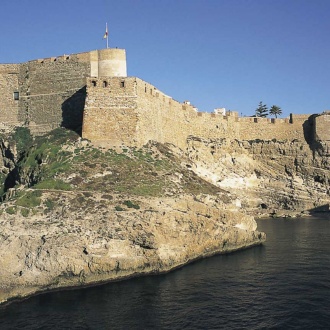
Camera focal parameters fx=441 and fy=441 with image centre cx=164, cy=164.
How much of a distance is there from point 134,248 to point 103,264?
258cm

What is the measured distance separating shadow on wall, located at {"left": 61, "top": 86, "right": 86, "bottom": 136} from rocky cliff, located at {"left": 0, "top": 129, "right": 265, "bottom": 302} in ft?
5.53

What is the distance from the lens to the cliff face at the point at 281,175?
60188mm

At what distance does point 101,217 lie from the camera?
30.9m

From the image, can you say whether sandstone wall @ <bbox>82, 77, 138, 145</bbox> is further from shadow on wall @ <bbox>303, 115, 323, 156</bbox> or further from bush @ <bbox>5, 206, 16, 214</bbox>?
shadow on wall @ <bbox>303, 115, 323, 156</bbox>

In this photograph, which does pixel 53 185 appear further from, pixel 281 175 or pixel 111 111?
pixel 281 175

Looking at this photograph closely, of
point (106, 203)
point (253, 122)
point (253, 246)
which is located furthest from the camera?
point (253, 122)

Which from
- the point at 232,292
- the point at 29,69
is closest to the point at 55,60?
the point at 29,69

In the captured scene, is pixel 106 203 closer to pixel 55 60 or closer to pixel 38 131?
pixel 38 131

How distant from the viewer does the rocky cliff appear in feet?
90.3

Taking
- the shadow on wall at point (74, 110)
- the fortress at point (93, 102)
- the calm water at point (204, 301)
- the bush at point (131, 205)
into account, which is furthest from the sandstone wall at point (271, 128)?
the bush at point (131, 205)

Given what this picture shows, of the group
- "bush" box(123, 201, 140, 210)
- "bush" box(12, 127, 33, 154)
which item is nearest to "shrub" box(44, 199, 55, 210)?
"bush" box(123, 201, 140, 210)

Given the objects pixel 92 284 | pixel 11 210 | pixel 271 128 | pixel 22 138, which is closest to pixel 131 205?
pixel 92 284

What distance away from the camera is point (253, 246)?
1551 inches

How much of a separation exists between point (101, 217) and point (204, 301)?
1003 cm
